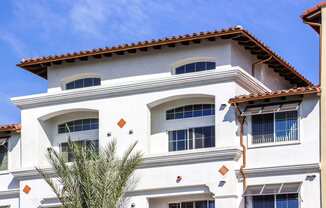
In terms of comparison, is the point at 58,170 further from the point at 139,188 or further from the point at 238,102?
the point at 238,102

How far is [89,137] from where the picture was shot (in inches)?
1820

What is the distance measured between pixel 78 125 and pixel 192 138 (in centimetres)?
610

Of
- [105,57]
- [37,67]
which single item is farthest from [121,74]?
[37,67]

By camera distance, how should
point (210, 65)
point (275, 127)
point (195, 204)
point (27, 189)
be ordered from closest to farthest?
point (275, 127) → point (195, 204) → point (210, 65) → point (27, 189)

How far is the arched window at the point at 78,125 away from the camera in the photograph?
153 ft

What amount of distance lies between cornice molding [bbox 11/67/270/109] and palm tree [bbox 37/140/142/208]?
2.94 metres

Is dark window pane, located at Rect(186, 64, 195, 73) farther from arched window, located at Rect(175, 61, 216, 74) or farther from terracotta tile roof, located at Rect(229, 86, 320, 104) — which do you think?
terracotta tile roof, located at Rect(229, 86, 320, 104)

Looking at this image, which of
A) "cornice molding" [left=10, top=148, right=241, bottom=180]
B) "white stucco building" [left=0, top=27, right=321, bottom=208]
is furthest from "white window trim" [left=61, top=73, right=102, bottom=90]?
"cornice molding" [left=10, top=148, right=241, bottom=180]

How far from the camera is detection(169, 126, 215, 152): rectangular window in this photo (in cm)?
4353

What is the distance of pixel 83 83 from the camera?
47.1 metres

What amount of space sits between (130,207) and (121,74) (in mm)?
6332

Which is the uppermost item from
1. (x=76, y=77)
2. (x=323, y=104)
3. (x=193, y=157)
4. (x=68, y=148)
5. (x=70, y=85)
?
(x=76, y=77)

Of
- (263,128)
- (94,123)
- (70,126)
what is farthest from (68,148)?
(263,128)

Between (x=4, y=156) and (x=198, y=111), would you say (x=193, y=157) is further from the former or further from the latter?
(x=4, y=156)
